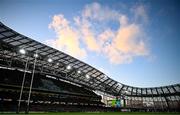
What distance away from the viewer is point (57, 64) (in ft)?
123

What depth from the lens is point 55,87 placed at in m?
45.6

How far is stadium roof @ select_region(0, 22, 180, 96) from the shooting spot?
2816cm

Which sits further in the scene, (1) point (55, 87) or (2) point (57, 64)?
(1) point (55, 87)

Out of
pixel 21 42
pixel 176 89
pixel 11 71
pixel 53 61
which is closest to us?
pixel 21 42

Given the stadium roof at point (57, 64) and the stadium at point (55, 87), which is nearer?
the stadium roof at point (57, 64)

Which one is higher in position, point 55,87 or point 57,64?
point 57,64

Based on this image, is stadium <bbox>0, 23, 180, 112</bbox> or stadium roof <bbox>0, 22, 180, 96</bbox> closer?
stadium roof <bbox>0, 22, 180, 96</bbox>

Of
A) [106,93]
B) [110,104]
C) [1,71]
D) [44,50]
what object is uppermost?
[44,50]

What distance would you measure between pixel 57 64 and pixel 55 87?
1109cm

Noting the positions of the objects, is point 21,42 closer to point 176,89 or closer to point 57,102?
point 57,102

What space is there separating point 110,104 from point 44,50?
37.1m

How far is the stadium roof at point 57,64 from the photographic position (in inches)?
1109

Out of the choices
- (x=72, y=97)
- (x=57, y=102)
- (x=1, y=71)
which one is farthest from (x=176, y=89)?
(x=1, y=71)

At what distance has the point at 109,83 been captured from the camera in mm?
54344
